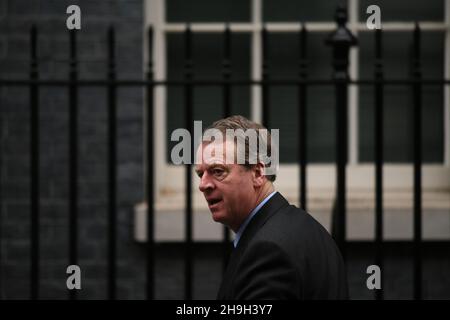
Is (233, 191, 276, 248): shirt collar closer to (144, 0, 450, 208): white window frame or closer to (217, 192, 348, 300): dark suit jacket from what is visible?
(217, 192, 348, 300): dark suit jacket

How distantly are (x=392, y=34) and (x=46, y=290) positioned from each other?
2.50m

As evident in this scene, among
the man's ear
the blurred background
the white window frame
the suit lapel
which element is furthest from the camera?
the white window frame

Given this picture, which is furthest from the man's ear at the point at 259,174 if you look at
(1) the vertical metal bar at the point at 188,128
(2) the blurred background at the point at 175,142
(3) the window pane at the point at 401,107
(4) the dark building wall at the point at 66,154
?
(3) the window pane at the point at 401,107

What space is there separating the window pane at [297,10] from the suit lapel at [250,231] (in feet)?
9.37

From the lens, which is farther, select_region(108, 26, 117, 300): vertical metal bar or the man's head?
select_region(108, 26, 117, 300): vertical metal bar

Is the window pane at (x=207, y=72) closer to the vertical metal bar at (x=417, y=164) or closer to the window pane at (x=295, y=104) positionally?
the window pane at (x=295, y=104)

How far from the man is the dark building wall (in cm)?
245

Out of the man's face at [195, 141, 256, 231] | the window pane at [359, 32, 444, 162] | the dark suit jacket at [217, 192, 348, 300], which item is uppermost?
the window pane at [359, 32, 444, 162]

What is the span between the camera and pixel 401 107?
5.16 meters

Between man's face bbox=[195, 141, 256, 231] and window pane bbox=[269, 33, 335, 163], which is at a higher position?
window pane bbox=[269, 33, 335, 163]

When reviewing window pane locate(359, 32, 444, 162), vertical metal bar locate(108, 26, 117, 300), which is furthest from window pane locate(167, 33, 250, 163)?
vertical metal bar locate(108, 26, 117, 300)

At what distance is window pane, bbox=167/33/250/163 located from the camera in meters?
5.11

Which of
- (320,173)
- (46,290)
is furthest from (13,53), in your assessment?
(320,173)

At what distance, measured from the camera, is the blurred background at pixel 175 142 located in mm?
4871
